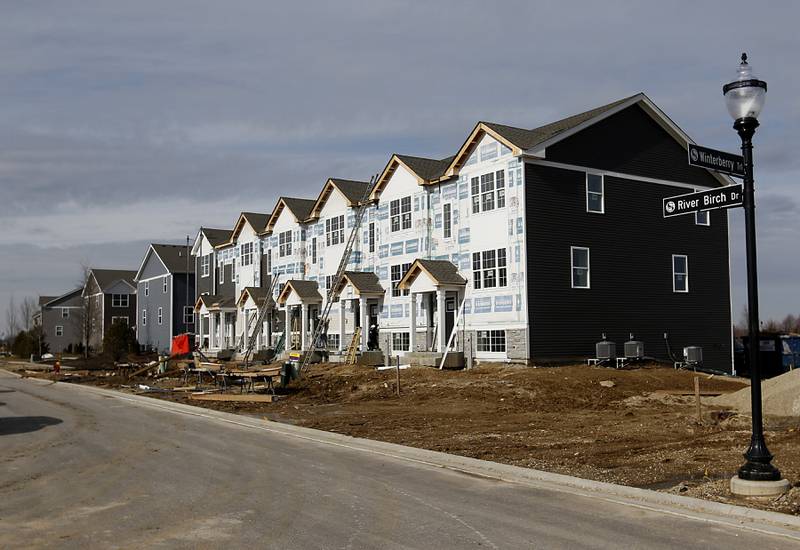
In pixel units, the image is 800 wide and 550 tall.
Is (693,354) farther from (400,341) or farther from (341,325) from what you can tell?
(341,325)

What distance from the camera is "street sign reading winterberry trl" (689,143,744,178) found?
1097 centimetres

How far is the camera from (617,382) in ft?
88.1

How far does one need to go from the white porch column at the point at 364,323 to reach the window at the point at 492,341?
8016 mm

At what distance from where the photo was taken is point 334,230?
1761 inches

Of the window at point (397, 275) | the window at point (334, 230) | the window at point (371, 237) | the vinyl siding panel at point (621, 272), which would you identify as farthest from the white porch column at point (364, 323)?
the vinyl siding panel at point (621, 272)

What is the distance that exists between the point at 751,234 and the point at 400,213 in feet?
93.2

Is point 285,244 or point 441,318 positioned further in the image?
point 285,244

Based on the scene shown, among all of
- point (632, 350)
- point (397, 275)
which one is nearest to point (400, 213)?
point (397, 275)

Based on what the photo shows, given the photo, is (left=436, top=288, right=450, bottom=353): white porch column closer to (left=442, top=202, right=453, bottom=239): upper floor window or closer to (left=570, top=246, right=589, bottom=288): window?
(left=442, top=202, right=453, bottom=239): upper floor window

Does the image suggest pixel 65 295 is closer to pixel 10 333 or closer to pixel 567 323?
pixel 10 333

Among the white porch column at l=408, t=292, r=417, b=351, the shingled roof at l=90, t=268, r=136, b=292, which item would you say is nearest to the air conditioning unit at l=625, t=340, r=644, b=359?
the white porch column at l=408, t=292, r=417, b=351

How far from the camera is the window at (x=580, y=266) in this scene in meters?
32.1

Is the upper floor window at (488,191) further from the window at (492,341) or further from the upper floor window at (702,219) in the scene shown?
the upper floor window at (702,219)

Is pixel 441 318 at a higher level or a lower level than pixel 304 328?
higher
